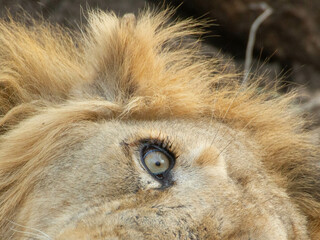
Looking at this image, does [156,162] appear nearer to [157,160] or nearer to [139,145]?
[157,160]

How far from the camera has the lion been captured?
240 cm

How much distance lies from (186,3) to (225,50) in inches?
21.4

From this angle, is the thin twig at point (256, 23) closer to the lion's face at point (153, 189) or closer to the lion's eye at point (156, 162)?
the lion's face at point (153, 189)

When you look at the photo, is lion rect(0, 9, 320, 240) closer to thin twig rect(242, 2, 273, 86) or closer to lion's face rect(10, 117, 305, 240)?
lion's face rect(10, 117, 305, 240)

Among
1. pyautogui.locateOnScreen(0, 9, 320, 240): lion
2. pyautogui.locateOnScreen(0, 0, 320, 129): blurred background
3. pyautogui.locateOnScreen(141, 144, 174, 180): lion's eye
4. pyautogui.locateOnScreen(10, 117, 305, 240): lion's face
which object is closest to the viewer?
pyautogui.locateOnScreen(10, 117, 305, 240): lion's face

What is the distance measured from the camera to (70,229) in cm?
229

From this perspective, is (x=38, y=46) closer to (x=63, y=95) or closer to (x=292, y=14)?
(x=63, y=95)

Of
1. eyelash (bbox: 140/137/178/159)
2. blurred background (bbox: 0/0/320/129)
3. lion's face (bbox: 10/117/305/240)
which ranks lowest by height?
lion's face (bbox: 10/117/305/240)

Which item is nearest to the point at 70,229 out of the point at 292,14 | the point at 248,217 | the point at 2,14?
the point at 248,217

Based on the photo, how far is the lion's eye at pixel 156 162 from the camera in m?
2.59

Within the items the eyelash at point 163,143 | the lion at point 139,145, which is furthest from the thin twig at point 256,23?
the eyelash at point 163,143

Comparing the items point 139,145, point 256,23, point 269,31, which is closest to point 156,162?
point 139,145

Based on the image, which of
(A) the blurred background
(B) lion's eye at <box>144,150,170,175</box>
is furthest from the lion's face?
(A) the blurred background

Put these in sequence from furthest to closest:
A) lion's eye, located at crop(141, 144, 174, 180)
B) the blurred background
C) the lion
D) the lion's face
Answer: the blurred background
lion's eye, located at crop(141, 144, 174, 180)
the lion
the lion's face
